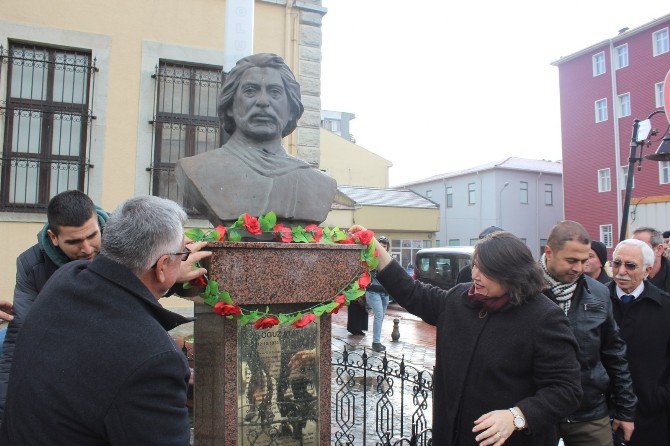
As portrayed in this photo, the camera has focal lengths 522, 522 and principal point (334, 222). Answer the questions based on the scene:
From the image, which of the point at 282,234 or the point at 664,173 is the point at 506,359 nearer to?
the point at 282,234

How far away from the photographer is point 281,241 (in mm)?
2965

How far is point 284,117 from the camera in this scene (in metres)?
3.50

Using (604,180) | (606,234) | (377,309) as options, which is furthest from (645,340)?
(604,180)

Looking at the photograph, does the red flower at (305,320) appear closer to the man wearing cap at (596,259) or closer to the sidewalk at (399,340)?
the man wearing cap at (596,259)

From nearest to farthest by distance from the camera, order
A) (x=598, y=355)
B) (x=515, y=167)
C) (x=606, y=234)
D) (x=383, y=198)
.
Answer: (x=598, y=355), (x=606, y=234), (x=383, y=198), (x=515, y=167)

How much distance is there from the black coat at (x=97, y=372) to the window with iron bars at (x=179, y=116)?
6.94 meters

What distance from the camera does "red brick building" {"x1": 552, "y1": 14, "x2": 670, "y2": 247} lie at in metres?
23.1

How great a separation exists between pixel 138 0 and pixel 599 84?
24.3 meters

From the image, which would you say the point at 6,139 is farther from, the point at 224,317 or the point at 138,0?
the point at 224,317

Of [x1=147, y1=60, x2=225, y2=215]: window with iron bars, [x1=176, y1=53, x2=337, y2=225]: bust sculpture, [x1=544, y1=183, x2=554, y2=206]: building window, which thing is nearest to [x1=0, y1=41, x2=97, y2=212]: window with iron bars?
[x1=147, y1=60, x2=225, y2=215]: window with iron bars

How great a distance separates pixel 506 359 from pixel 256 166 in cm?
192

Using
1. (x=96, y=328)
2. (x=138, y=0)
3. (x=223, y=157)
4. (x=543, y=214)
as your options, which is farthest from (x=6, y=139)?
(x=543, y=214)

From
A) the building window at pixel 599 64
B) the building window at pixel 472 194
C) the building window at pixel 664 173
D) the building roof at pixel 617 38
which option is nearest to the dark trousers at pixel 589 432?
the building window at pixel 664 173

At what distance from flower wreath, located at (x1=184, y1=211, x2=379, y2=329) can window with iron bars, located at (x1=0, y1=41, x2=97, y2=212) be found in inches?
232
